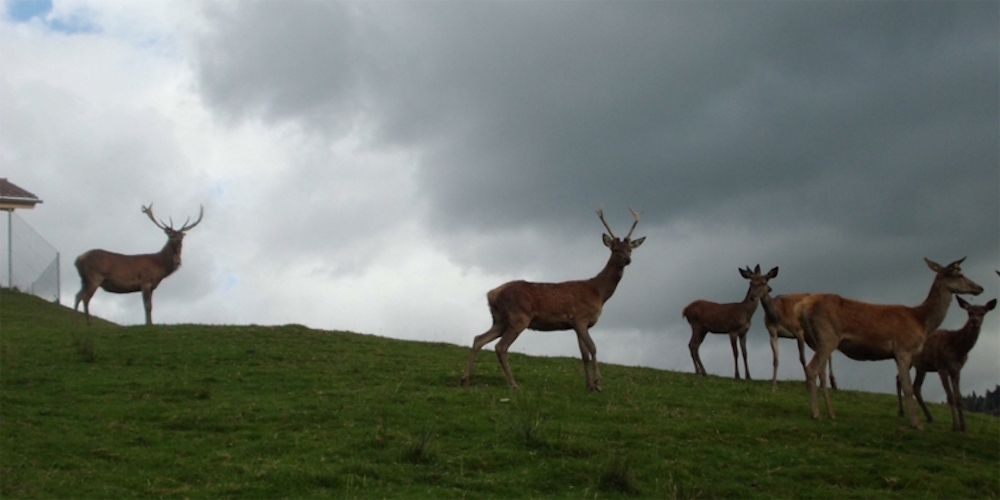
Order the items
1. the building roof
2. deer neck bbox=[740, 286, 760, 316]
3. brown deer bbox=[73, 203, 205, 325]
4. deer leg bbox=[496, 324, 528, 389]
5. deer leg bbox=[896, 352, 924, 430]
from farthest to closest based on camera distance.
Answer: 1. the building roof
2. brown deer bbox=[73, 203, 205, 325]
3. deer neck bbox=[740, 286, 760, 316]
4. deer leg bbox=[496, 324, 528, 389]
5. deer leg bbox=[896, 352, 924, 430]

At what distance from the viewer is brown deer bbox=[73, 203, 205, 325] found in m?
26.6

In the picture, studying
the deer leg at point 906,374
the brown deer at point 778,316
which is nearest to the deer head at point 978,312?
the deer leg at point 906,374

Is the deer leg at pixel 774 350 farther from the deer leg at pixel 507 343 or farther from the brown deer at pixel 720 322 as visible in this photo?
the deer leg at pixel 507 343

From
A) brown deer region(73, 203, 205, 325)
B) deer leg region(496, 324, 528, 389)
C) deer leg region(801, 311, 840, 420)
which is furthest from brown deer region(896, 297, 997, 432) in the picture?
brown deer region(73, 203, 205, 325)

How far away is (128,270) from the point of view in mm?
27406

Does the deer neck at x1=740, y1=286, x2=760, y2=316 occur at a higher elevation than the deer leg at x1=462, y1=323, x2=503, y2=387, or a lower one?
higher

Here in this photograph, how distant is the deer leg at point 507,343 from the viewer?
694 inches

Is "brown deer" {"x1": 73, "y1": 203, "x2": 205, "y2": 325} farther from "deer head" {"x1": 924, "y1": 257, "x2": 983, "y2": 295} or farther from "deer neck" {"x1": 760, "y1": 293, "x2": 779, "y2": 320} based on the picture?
"deer head" {"x1": 924, "y1": 257, "x2": 983, "y2": 295}

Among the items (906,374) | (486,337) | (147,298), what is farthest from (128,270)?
(906,374)

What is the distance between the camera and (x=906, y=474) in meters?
13.6

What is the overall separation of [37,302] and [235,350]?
14300mm

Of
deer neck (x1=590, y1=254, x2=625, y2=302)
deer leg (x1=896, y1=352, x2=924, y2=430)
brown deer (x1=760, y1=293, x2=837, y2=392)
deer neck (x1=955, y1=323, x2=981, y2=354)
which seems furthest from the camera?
brown deer (x1=760, y1=293, x2=837, y2=392)

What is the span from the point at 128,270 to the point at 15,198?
13.8 m

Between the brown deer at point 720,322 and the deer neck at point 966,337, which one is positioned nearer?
the deer neck at point 966,337
